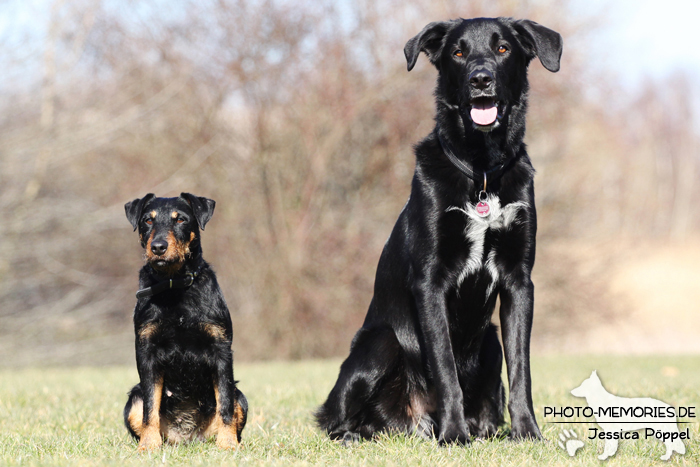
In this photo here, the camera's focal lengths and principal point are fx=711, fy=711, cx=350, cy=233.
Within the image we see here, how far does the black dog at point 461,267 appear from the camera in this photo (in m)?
3.70

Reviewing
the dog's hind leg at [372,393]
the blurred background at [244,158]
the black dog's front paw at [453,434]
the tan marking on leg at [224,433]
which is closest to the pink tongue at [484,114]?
the dog's hind leg at [372,393]

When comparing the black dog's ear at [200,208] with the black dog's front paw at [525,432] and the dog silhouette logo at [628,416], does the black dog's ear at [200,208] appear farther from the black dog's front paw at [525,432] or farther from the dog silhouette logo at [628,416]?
the dog silhouette logo at [628,416]

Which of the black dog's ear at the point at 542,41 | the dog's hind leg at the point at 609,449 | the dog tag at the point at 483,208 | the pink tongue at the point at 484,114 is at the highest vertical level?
the black dog's ear at the point at 542,41

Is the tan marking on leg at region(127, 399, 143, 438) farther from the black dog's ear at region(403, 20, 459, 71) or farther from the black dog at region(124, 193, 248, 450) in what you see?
the black dog's ear at region(403, 20, 459, 71)

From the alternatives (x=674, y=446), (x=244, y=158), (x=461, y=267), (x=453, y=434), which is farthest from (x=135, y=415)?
(x=244, y=158)

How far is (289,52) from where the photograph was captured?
1434 cm

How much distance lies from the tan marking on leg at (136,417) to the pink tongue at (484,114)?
2519mm

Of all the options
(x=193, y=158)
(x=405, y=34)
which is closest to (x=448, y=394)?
(x=193, y=158)

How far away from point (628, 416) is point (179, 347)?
245cm

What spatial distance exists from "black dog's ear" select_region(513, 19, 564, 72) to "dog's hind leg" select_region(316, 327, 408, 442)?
1757 mm

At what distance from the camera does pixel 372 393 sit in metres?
4.08

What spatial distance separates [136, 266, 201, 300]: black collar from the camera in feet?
13.8

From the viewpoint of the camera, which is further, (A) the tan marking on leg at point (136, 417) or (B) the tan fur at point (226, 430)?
(A) the tan marking on leg at point (136, 417)

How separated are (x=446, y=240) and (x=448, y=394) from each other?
2.60 ft
